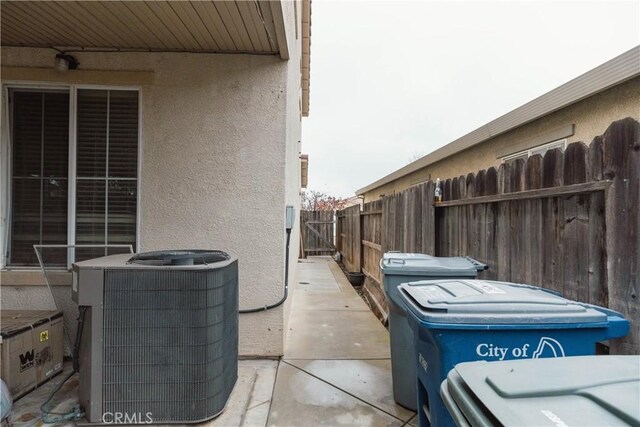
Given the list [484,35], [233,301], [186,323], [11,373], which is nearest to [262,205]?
[233,301]

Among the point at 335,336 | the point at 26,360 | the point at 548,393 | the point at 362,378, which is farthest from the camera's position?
the point at 335,336

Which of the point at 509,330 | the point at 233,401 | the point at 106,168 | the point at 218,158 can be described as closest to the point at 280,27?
the point at 218,158

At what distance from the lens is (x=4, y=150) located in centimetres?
347

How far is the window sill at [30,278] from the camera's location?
341 cm

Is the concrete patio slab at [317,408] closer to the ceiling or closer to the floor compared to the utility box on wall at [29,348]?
closer to the floor

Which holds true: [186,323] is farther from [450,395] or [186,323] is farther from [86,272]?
[450,395]

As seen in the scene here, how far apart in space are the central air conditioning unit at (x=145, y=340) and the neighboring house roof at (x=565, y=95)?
4.88m

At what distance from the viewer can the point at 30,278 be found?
3424 millimetres

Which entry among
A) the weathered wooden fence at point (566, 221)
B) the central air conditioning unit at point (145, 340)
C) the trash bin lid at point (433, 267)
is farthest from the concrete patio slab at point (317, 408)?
the weathered wooden fence at point (566, 221)

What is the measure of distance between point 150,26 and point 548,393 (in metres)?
3.70

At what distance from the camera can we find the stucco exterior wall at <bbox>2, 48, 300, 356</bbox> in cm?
352

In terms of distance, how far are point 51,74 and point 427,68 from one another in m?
12.9

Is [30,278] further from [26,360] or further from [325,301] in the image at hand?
[325,301]
